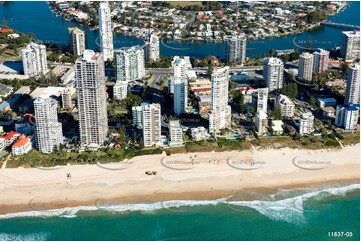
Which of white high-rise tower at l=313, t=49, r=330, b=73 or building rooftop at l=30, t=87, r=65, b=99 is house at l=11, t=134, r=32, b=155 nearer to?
building rooftop at l=30, t=87, r=65, b=99

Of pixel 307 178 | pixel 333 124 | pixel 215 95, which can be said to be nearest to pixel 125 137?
pixel 215 95

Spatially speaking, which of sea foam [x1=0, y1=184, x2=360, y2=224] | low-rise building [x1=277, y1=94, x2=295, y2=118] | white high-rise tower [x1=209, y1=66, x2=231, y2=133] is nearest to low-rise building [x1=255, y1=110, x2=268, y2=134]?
white high-rise tower [x1=209, y1=66, x2=231, y2=133]

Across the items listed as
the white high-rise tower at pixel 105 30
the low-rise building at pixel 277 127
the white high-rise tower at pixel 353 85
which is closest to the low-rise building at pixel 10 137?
the low-rise building at pixel 277 127

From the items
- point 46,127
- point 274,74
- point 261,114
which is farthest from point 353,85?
point 46,127

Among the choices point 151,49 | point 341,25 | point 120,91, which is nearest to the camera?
point 120,91

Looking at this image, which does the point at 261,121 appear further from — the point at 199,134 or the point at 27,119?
the point at 27,119

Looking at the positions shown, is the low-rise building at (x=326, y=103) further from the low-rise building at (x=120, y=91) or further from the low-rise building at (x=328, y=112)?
the low-rise building at (x=120, y=91)
